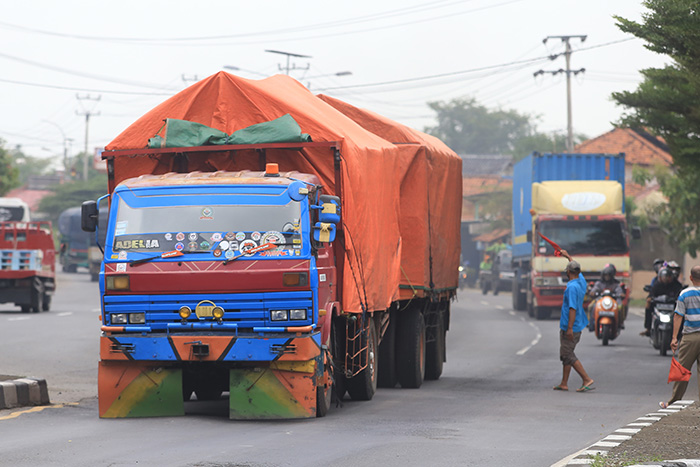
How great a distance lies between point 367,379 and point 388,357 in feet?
7.07

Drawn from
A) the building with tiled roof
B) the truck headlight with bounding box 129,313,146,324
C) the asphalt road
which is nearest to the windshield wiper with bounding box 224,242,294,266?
the truck headlight with bounding box 129,313,146,324

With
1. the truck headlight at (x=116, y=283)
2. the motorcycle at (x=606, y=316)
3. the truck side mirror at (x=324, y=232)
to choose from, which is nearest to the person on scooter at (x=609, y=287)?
the motorcycle at (x=606, y=316)

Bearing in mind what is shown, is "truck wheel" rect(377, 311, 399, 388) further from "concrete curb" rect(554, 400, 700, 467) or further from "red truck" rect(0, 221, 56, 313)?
"red truck" rect(0, 221, 56, 313)

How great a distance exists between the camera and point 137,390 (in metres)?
11.1

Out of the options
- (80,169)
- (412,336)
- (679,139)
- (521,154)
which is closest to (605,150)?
(521,154)

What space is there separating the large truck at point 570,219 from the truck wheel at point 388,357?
13.7 metres

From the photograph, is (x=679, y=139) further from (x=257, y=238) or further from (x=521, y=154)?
(x=521, y=154)

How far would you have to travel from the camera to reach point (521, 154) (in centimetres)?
8269

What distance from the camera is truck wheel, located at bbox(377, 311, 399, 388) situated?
15.2 metres

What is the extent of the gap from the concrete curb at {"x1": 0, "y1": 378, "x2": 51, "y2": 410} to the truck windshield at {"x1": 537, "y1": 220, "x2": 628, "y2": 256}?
19.3 meters

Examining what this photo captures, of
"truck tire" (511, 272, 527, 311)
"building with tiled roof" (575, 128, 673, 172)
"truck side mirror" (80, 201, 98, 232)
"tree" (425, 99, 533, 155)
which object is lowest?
"truck tire" (511, 272, 527, 311)

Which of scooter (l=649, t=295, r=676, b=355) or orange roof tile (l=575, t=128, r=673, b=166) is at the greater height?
orange roof tile (l=575, t=128, r=673, b=166)

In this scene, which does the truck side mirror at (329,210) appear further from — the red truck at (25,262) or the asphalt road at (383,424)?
the red truck at (25,262)

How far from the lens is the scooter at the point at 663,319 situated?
21.1 m
